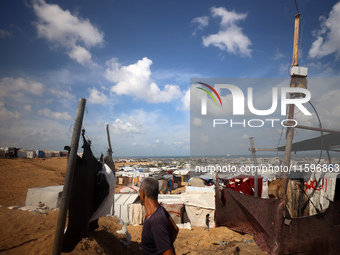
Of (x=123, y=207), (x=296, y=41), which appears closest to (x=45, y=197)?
(x=123, y=207)

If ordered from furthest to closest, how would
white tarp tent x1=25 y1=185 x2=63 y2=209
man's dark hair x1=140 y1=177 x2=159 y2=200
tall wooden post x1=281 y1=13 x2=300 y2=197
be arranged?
white tarp tent x1=25 y1=185 x2=63 y2=209 < tall wooden post x1=281 y1=13 x2=300 y2=197 < man's dark hair x1=140 y1=177 x2=159 y2=200

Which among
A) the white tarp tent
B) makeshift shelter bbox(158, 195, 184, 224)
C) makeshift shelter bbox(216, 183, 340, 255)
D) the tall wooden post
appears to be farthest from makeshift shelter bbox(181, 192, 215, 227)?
the white tarp tent

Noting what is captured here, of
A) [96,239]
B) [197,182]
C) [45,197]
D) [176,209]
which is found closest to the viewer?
[96,239]

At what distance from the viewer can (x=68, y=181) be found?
128 inches

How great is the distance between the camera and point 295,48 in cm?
575

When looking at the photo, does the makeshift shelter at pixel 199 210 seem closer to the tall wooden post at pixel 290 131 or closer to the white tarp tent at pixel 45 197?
the tall wooden post at pixel 290 131

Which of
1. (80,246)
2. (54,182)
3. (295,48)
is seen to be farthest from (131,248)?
(54,182)

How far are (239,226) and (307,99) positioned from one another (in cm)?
515

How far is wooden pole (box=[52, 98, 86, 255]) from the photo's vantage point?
3.19 meters

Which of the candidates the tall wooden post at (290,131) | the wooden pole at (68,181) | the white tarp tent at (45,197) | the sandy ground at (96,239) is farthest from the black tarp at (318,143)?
the white tarp tent at (45,197)

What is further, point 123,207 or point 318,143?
point 123,207

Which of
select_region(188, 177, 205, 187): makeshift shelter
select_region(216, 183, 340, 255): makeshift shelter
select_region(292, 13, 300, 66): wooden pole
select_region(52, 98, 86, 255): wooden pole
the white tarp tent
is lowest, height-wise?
select_region(188, 177, 205, 187): makeshift shelter

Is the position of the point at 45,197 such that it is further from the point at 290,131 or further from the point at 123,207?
the point at 290,131

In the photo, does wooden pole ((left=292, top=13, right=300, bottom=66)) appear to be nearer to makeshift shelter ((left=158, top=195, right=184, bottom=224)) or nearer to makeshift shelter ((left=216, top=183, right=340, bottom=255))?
makeshift shelter ((left=216, top=183, right=340, bottom=255))
